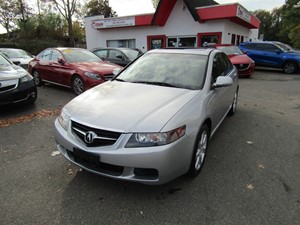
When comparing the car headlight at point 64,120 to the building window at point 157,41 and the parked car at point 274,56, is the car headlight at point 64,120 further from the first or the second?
the building window at point 157,41

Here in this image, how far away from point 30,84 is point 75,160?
4029 mm

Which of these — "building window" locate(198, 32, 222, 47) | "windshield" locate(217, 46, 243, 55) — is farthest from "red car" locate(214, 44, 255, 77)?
"building window" locate(198, 32, 222, 47)

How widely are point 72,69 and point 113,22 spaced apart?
14083 millimetres

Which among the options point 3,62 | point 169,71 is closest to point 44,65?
point 3,62

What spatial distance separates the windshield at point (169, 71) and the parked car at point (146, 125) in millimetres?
14

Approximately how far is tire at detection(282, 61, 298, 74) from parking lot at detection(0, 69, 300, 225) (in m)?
10.6

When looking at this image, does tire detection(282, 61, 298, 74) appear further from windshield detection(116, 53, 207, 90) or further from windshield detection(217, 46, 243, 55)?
windshield detection(116, 53, 207, 90)

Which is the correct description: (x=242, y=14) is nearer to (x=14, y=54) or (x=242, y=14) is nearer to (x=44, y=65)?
(x=44, y=65)

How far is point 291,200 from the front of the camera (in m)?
2.74

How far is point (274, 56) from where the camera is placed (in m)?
14.0

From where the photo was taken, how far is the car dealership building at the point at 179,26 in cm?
1591

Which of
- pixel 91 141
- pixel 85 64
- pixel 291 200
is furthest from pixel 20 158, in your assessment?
pixel 85 64

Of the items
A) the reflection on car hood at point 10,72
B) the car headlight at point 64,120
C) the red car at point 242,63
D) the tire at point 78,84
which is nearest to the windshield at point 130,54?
the tire at point 78,84

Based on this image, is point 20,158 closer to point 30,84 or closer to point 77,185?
point 77,185
